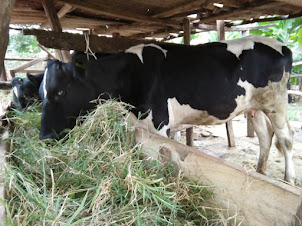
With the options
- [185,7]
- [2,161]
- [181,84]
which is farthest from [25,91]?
[185,7]

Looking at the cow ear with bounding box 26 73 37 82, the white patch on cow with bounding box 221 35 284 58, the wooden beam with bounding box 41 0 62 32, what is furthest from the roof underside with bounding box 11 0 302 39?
the cow ear with bounding box 26 73 37 82

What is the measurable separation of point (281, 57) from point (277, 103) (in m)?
0.61

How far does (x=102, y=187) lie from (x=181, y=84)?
2014mm

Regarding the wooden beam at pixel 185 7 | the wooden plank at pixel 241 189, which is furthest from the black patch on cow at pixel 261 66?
the wooden plank at pixel 241 189

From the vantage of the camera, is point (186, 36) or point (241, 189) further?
point (186, 36)

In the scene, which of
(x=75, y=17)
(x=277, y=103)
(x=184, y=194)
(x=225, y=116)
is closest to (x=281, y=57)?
(x=277, y=103)

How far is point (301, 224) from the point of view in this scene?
95 cm

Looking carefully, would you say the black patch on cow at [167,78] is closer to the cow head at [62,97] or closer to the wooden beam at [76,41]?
the cow head at [62,97]

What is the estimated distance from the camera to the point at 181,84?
10.0 ft

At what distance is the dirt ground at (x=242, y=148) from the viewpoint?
414cm

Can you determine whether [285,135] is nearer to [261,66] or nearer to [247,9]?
[261,66]

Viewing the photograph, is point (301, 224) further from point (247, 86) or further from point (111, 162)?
point (247, 86)

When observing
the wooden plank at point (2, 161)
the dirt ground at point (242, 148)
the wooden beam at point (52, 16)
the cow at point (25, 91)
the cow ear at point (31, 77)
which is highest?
the wooden beam at point (52, 16)

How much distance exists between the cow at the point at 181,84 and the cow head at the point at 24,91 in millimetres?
1106
